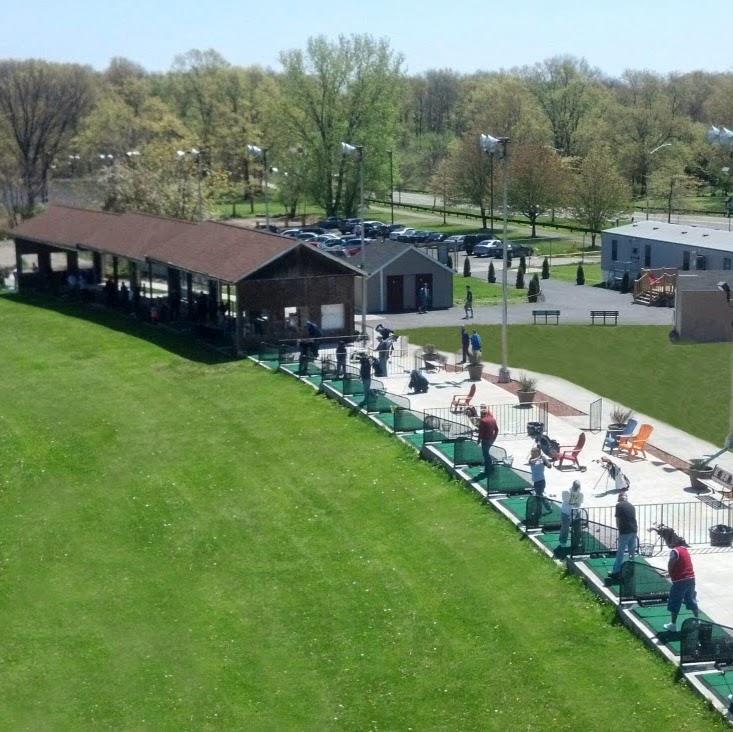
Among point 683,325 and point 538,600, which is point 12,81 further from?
point 538,600

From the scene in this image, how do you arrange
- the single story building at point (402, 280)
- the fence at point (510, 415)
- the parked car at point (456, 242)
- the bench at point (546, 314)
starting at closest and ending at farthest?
the fence at point (510, 415), the bench at point (546, 314), the single story building at point (402, 280), the parked car at point (456, 242)

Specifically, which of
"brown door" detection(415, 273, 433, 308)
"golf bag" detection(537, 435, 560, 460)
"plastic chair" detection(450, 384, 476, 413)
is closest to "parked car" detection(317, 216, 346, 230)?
"brown door" detection(415, 273, 433, 308)

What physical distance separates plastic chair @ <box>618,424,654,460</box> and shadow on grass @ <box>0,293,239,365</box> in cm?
1613

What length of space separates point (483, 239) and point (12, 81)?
5253 cm

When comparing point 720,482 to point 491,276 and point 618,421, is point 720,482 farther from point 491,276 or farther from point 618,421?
point 491,276

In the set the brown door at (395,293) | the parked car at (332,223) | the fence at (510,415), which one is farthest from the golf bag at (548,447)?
the parked car at (332,223)

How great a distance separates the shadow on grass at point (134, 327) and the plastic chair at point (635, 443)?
1613 centimetres

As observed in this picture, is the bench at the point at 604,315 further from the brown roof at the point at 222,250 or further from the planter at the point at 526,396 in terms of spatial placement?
the planter at the point at 526,396

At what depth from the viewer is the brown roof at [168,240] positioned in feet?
141

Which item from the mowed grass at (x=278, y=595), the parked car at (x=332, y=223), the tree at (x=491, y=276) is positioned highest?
the parked car at (x=332, y=223)

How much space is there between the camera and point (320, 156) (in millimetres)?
92000

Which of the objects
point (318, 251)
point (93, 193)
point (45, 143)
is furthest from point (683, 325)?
point (45, 143)

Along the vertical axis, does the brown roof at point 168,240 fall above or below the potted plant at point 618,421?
above

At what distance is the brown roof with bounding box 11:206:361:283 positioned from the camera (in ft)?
141
